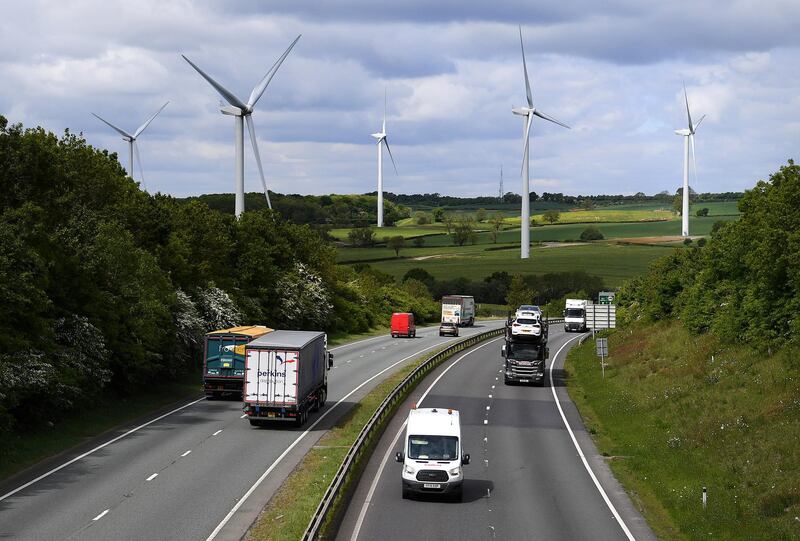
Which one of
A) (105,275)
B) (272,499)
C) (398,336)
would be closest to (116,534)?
(272,499)

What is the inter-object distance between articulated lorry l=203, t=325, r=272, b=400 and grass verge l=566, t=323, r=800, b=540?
18577 millimetres

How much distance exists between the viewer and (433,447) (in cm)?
3250

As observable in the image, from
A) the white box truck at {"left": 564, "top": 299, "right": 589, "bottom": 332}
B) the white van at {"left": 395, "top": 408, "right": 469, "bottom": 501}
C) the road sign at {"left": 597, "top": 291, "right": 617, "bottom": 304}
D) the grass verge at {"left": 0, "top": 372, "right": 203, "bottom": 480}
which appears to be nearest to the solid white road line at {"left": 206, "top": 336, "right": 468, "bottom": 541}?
the white van at {"left": 395, "top": 408, "right": 469, "bottom": 501}

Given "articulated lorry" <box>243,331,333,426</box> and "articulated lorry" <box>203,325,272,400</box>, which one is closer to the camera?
"articulated lorry" <box>243,331,333,426</box>

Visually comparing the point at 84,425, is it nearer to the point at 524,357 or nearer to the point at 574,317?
the point at 524,357

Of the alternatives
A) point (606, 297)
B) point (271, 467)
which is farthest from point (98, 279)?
point (606, 297)

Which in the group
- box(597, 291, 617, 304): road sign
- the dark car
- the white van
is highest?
box(597, 291, 617, 304): road sign

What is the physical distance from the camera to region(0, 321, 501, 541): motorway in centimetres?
2722

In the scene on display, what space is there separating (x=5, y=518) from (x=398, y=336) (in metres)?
83.8

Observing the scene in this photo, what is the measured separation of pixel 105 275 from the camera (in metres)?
53.1

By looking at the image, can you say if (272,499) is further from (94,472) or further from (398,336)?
(398,336)

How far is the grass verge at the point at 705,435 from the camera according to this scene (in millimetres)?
31047

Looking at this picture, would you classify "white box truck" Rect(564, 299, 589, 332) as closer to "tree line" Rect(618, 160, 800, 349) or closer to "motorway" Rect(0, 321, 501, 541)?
"tree line" Rect(618, 160, 800, 349)

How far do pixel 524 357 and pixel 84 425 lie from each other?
31.0 m
